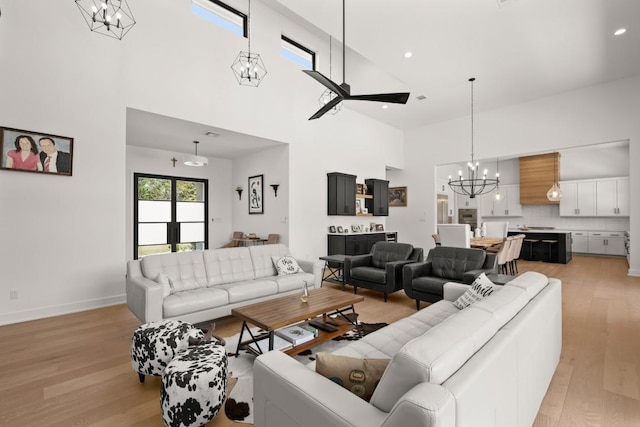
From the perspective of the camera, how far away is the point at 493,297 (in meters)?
1.82

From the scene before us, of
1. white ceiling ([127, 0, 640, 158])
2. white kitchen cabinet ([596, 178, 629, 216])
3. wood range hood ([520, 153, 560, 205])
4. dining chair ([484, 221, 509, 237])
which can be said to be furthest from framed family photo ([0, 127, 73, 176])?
white kitchen cabinet ([596, 178, 629, 216])

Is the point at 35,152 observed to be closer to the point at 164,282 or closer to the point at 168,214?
the point at 164,282

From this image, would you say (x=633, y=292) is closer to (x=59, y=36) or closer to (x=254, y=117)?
(x=254, y=117)

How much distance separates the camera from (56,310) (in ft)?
13.0

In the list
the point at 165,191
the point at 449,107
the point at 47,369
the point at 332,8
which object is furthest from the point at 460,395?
the point at 449,107

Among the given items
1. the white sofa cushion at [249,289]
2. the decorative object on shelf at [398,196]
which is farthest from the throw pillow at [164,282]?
the decorative object on shelf at [398,196]

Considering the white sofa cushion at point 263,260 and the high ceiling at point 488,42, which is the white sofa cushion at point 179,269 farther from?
the high ceiling at point 488,42

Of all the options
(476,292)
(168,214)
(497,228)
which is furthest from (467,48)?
(168,214)

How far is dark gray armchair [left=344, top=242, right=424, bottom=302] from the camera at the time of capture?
4.50 metres

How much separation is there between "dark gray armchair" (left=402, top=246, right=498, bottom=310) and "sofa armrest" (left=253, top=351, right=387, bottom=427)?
2.94m

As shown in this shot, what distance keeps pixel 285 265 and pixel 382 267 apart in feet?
5.40

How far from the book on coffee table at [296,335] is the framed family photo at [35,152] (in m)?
3.63

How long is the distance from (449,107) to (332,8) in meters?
4.91

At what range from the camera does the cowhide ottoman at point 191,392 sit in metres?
1.76
